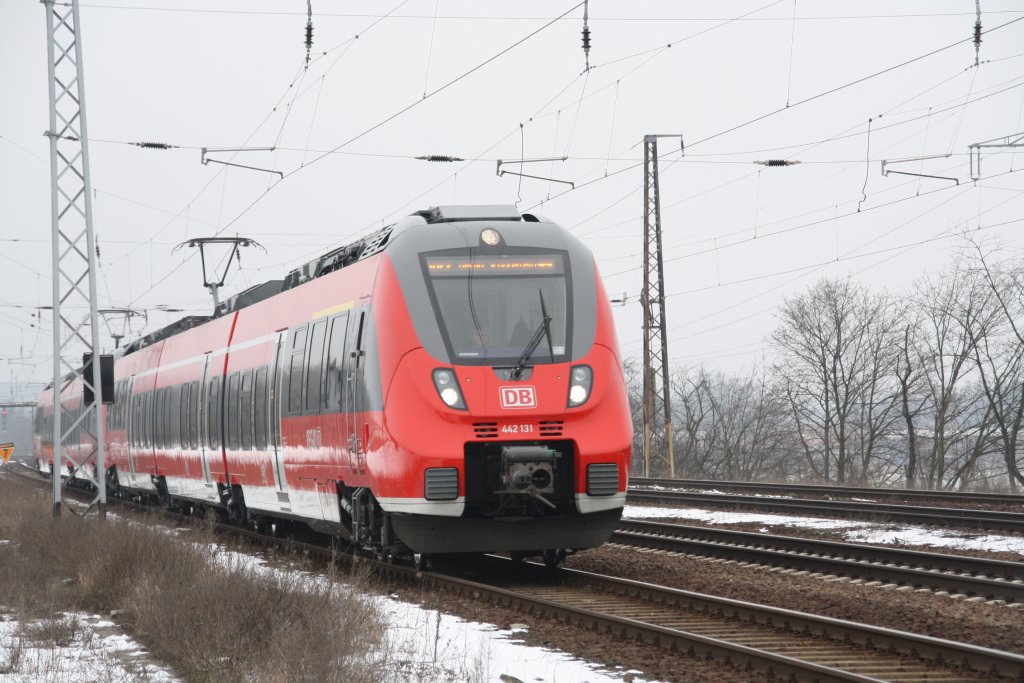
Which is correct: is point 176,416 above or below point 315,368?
below

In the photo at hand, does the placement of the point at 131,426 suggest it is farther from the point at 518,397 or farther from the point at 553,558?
the point at 518,397

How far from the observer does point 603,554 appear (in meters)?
16.2

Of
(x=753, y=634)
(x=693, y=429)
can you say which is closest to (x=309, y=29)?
(x=753, y=634)

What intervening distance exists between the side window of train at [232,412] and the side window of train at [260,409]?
1.40 meters

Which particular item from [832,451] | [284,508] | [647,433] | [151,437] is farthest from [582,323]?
[832,451]

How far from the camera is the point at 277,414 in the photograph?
17.4 metres

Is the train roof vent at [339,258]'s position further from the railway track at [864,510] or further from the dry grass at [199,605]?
the railway track at [864,510]

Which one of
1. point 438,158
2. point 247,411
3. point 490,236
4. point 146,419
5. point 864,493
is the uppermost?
point 438,158

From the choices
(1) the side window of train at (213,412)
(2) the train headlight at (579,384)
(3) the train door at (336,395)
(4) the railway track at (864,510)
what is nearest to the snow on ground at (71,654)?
(3) the train door at (336,395)

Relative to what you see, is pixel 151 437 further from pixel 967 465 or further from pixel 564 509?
pixel 967 465

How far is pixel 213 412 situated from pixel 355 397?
30.3 ft

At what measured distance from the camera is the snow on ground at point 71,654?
27.8ft

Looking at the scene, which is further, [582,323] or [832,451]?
[832,451]

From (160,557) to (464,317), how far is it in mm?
4159
